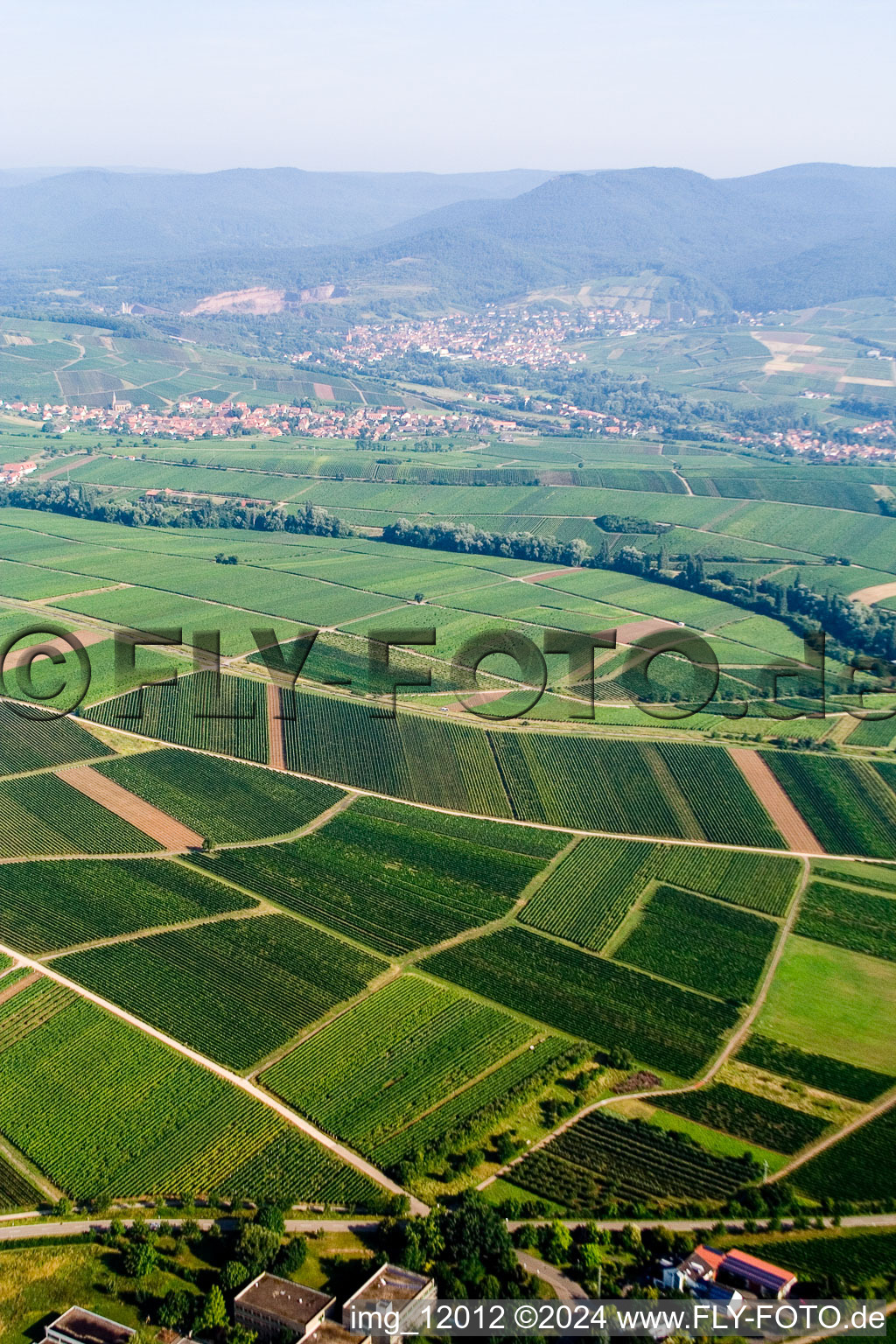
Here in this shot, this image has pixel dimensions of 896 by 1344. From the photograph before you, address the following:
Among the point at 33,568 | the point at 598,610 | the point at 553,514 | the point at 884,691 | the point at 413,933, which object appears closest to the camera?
the point at 413,933

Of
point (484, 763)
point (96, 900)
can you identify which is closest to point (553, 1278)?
point (96, 900)

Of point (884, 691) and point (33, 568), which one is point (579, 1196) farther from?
point (33, 568)

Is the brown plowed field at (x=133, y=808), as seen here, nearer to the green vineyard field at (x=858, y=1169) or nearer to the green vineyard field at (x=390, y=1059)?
the green vineyard field at (x=390, y=1059)

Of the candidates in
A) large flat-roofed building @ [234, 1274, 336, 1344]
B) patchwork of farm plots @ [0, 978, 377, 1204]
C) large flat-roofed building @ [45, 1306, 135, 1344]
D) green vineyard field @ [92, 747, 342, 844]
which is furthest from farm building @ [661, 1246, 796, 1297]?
green vineyard field @ [92, 747, 342, 844]

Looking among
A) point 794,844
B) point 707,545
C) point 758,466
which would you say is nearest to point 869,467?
point 758,466

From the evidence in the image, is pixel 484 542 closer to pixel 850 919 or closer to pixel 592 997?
pixel 850 919

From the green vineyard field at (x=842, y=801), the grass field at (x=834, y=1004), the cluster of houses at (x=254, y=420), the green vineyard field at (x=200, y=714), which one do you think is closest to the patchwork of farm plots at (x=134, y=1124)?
the grass field at (x=834, y=1004)
